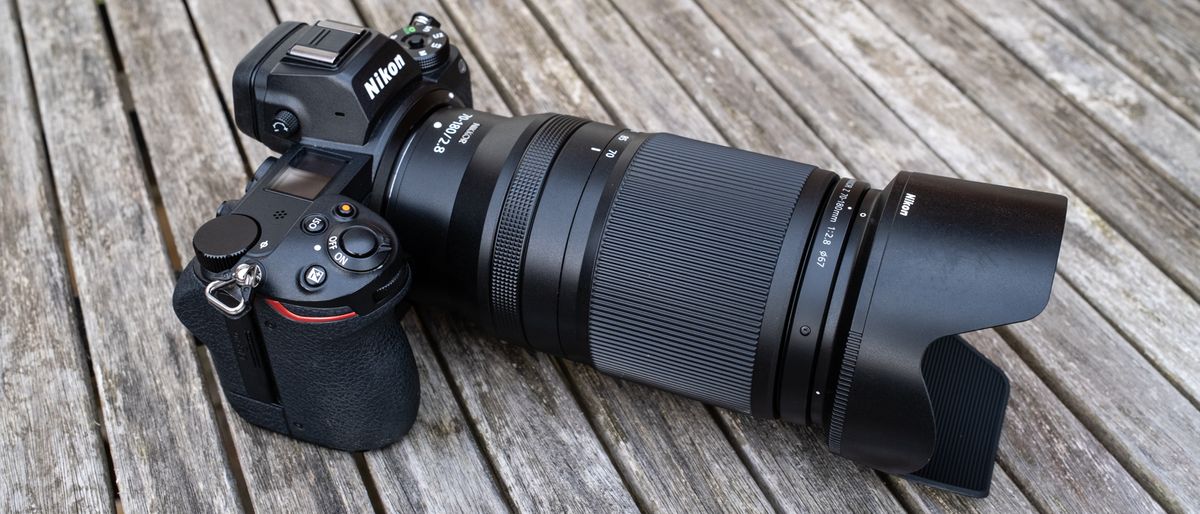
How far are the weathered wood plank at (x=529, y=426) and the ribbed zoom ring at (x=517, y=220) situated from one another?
182mm

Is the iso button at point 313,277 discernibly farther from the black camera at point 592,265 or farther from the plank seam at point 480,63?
the plank seam at point 480,63

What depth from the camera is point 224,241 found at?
1.21m

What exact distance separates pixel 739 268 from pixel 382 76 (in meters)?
0.54

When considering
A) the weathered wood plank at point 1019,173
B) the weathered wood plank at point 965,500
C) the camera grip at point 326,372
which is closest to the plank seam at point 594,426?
the camera grip at point 326,372

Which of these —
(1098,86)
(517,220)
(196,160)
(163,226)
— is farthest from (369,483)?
(1098,86)

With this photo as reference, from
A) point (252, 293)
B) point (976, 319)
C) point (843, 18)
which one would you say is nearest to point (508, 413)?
point (252, 293)

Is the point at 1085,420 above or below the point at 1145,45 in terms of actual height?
below

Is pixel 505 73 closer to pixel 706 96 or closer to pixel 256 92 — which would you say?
pixel 706 96

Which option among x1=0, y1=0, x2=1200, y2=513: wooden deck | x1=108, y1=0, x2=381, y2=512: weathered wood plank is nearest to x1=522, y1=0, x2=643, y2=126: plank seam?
x1=0, y1=0, x2=1200, y2=513: wooden deck

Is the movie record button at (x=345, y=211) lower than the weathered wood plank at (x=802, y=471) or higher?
higher

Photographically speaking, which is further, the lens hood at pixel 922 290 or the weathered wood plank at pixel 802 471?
the weathered wood plank at pixel 802 471

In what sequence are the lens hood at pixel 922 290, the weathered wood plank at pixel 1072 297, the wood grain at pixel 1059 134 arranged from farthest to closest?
1. the wood grain at pixel 1059 134
2. the weathered wood plank at pixel 1072 297
3. the lens hood at pixel 922 290

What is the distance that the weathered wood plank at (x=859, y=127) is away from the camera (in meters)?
1.43

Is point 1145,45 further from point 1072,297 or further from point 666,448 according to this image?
point 666,448
